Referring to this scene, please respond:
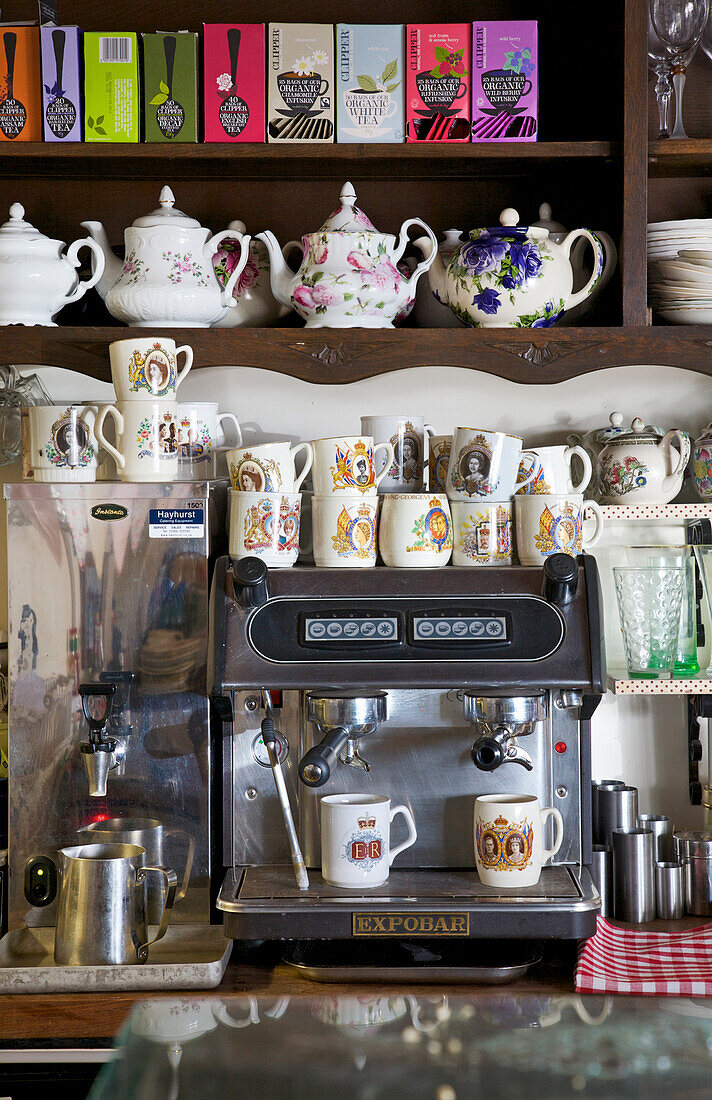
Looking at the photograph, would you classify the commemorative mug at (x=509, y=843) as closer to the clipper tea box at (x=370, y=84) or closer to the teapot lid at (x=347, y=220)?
the teapot lid at (x=347, y=220)

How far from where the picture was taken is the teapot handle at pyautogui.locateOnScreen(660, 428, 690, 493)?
5.43ft

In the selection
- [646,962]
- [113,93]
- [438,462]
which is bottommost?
[646,962]

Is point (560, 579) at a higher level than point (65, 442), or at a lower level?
lower

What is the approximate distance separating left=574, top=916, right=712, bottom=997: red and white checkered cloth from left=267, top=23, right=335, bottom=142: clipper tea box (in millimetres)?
1161

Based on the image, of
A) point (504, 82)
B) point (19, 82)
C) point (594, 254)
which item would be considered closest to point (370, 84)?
point (504, 82)

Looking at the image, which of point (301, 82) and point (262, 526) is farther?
point (301, 82)

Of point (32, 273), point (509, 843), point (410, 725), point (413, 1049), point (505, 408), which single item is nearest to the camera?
point (413, 1049)

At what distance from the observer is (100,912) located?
1318 mm

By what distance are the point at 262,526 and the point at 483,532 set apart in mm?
297

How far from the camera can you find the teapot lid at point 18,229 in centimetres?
157

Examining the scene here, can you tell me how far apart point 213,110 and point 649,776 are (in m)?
1.25

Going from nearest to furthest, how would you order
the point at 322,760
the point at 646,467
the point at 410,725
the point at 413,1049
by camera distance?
the point at 413,1049
the point at 322,760
the point at 410,725
the point at 646,467

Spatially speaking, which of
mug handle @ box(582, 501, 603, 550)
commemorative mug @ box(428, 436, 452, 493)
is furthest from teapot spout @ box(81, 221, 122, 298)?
mug handle @ box(582, 501, 603, 550)

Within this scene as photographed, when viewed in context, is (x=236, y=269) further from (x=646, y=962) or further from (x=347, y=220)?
(x=646, y=962)
